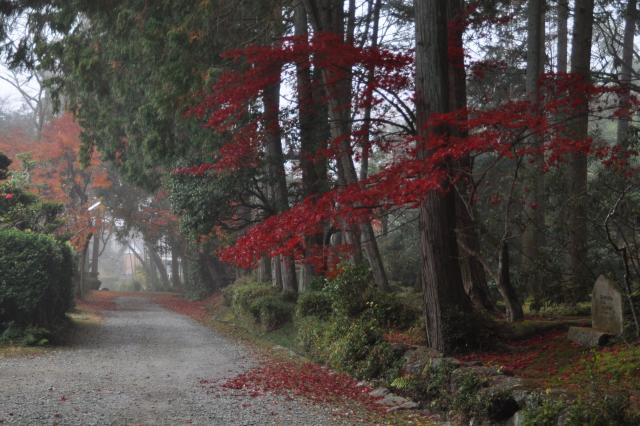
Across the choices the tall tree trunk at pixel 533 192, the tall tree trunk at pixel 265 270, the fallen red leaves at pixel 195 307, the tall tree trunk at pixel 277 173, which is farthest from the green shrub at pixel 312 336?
the fallen red leaves at pixel 195 307

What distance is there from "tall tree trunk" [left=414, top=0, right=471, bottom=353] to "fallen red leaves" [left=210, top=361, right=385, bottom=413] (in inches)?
54.5

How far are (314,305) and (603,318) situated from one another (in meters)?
6.61

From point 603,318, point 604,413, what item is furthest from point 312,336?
point 604,413

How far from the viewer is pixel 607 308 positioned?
28.5 ft

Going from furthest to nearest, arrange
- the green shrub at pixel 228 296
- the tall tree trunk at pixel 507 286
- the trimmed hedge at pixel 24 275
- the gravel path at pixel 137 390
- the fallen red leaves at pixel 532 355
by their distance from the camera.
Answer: the green shrub at pixel 228 296 < the trimmed hedge at pixel 24 275 < the tall tree trunk at pixel 507 286 < the fallen red leaves at pixel 532 355 < the gravel path at pixel 137 390

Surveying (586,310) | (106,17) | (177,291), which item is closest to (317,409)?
(586,310)

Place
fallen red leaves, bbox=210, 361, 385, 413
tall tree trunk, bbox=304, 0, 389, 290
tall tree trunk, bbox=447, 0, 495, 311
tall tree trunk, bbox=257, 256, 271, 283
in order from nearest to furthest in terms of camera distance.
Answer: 1. fallen red leaves, bbox=210, 361, 385, 413
2. tall tree trunk, bbox=447, 0, 495, 311
3. tall tree trunk, bbox=304, 0, 389, 290
4. tall tree trunk, bbox=257, 256, 271, 283

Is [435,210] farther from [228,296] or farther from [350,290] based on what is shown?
[228,296]

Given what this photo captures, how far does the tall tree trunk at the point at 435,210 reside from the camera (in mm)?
9266

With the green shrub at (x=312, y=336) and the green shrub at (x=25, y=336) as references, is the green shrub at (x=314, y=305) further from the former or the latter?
the green shrub at (x=25, y=336)

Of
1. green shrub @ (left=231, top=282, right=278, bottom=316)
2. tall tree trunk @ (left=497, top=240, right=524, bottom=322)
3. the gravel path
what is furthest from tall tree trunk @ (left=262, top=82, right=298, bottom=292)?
tall tree trunk @ (left=497, top=240, right=524, bottom=322)

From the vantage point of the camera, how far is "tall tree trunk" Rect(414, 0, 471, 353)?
30.4 ft

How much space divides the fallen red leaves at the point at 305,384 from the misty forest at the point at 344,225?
6 centimetres

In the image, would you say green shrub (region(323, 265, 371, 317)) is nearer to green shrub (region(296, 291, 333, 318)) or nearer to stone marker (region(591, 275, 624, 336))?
green shrub (region(296, 291, 333, 318))
